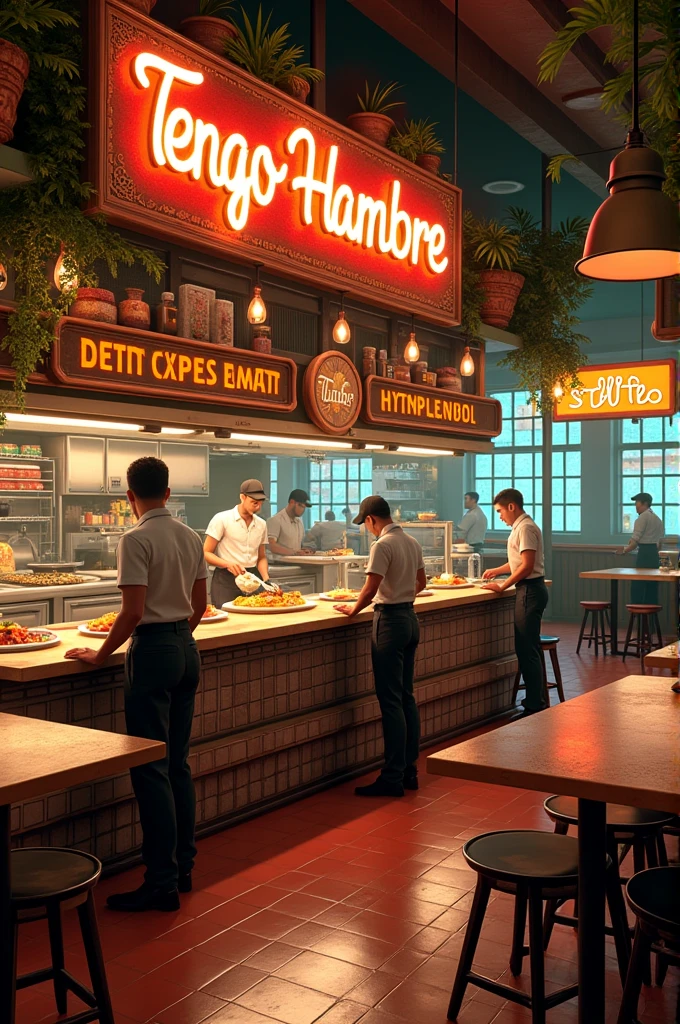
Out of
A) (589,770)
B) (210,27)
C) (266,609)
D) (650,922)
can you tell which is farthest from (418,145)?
(650,922)

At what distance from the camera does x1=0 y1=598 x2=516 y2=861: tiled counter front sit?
4.21m

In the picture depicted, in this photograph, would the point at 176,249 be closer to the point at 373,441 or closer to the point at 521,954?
the point at 373,441

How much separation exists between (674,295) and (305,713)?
126 inches

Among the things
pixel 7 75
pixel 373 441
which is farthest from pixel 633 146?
pixel 373 441

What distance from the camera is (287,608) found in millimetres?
6008

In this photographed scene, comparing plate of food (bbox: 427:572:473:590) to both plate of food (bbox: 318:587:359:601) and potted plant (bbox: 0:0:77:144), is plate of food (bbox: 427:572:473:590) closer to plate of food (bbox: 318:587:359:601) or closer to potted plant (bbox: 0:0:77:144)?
plate of food (bbox: 318:587:359:601)

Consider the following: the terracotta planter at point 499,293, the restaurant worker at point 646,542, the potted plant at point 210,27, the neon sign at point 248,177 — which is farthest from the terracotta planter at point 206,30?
the restaurant worker at point 646,542

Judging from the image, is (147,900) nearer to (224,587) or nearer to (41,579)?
(224,587)

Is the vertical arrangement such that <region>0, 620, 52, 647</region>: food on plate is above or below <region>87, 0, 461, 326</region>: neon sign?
below

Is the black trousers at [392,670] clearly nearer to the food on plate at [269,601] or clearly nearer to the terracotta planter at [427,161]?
the food on plate at [269,601]

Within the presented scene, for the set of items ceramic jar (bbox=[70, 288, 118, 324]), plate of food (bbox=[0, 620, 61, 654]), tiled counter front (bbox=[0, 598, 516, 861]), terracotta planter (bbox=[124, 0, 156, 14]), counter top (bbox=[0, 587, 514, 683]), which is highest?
terracotta planter (bbox=[124, 0, 156, 14])

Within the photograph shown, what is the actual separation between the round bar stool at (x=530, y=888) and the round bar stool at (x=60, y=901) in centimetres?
115

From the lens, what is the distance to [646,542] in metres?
13.1

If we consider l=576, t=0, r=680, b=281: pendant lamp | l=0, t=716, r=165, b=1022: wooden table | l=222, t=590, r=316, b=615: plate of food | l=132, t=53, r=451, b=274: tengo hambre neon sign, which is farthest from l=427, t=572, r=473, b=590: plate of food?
l=0, t=716, r=165, b=1022: wooden table
